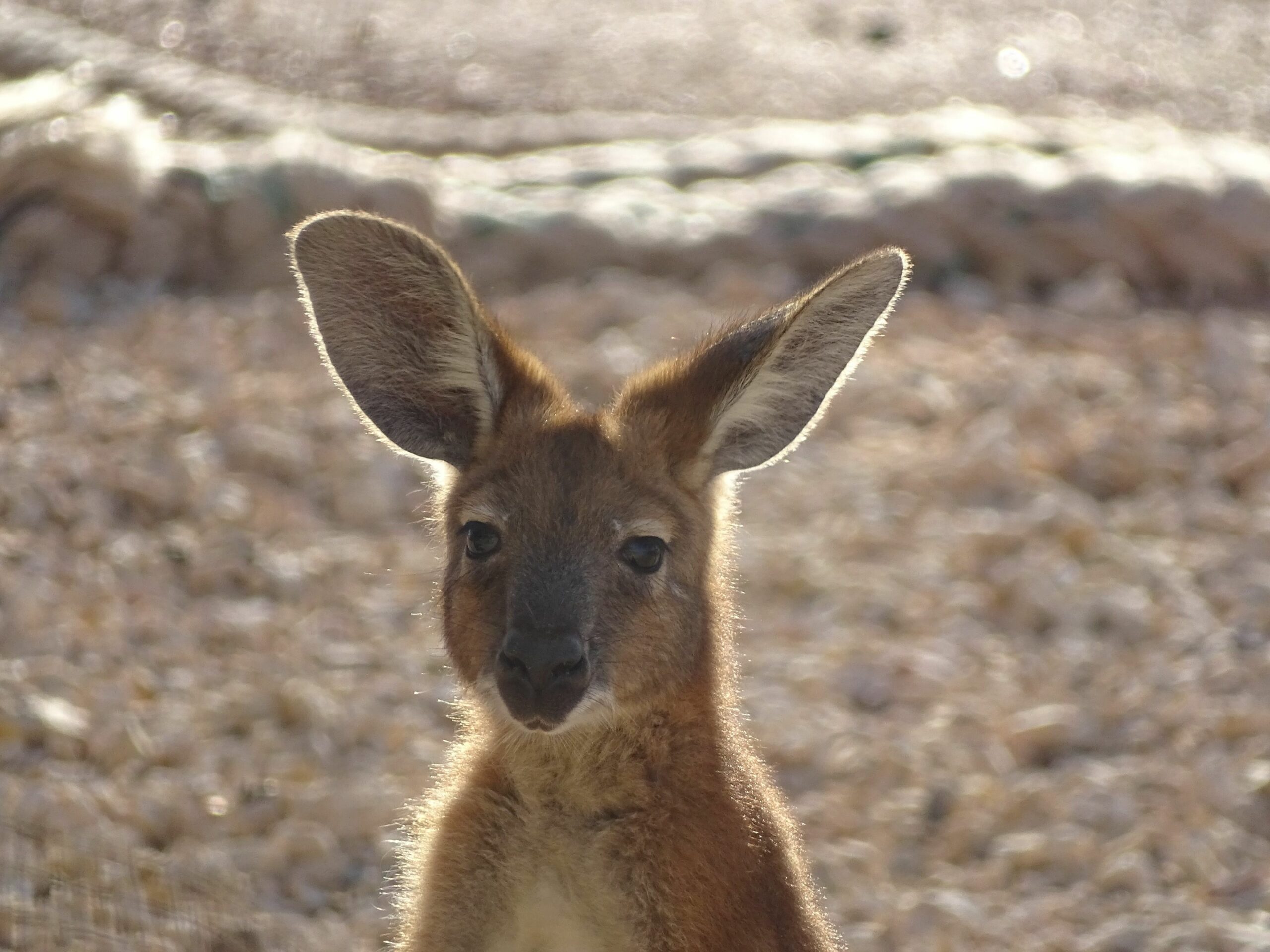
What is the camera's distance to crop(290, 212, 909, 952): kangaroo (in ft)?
13.7

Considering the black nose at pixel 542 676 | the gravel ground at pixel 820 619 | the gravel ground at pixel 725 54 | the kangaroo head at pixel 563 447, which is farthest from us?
the gravel ground at pixel 725 54

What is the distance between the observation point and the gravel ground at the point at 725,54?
10.5 metres

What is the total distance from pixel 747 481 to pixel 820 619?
43.5 inches

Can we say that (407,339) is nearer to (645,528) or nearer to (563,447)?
(563,447)

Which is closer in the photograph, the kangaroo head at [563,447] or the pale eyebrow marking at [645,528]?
the kangaroo head at [563,447]

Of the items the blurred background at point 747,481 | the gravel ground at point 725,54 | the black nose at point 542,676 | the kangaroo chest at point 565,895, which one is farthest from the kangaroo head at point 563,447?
the gravel ground at point 725,54

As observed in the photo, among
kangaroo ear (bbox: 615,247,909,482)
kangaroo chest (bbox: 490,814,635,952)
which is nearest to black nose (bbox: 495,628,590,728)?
kangaroo chest (bbox: 490,814,635,952)

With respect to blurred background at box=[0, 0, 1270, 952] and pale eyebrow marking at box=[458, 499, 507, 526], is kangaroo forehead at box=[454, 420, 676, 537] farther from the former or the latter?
blurred background at box=[0, 0, 1270, 952]

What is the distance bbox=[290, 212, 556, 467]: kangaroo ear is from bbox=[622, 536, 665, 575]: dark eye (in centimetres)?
56

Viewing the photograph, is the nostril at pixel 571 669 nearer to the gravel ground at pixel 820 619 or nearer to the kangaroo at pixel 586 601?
the kangaroo at pixel 586 601

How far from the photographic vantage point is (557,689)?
13.4 feet

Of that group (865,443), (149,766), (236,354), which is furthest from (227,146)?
(149,766)

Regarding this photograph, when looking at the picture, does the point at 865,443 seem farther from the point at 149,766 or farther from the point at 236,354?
the point at 149,766

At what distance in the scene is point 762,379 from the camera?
462cm
